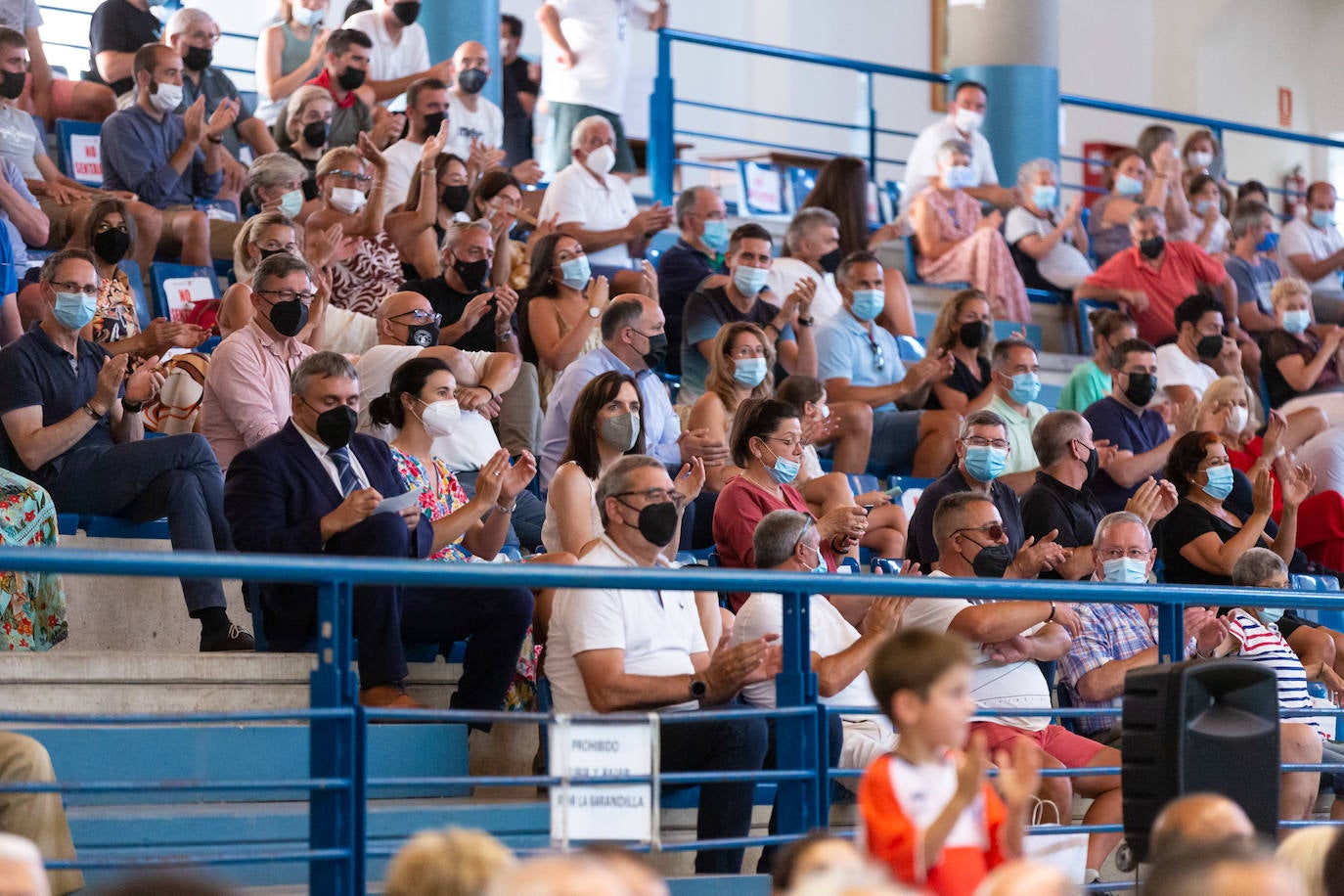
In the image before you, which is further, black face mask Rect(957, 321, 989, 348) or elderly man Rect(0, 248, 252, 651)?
black face mask Rect(957, 321, 989, 348)

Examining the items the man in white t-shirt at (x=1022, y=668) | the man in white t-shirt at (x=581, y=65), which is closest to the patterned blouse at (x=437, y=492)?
the man in white t-shirt at (x=1022, y=668)

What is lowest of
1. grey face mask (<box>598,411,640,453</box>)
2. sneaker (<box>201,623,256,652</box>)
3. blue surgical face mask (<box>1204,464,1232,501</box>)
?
sneaker (<box>201,623,256,652</box>)

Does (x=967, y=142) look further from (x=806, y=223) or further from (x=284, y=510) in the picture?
(x=284, y=510)

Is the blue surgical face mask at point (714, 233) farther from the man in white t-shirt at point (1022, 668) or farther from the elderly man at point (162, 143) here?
the man in white t-shirt at point (1022, 668)

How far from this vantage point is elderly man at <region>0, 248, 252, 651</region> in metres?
5.27

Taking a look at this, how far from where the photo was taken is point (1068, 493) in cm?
677

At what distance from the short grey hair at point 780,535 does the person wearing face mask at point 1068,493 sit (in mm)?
1658

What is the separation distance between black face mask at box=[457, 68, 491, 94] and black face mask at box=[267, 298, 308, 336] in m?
3.38

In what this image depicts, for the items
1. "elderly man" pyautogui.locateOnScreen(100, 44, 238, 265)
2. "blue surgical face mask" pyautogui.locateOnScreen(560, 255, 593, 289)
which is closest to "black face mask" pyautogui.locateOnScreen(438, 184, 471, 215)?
"elderly man" pyautogui.locateOnScreen(100, 44, 238, 265)

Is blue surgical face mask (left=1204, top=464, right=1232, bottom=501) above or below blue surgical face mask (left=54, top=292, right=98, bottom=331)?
below

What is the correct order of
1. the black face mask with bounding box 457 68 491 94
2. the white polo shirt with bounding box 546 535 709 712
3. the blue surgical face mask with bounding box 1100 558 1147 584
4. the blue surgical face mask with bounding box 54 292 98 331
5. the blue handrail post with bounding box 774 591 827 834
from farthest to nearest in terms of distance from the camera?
the black face mask with bounding box 457 68 491 94, the blue surgical face mask with bounding box 1100 558 1147 584, the blue surgical face mask with bounding box 54 292 98 331, the white polo shirt with bounding box 546 535 709 712, the blue handrail post with bounding box 774 591 827 834

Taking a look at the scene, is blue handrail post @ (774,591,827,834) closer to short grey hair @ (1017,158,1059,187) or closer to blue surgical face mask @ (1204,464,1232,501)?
blue surgical face mask @ (1204,464,1232,501)

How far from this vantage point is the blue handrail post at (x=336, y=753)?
3234 millimetres

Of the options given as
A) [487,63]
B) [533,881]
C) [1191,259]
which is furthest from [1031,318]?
[533,881]
